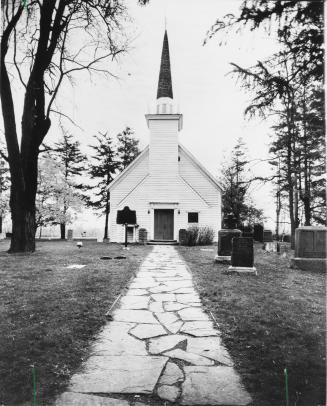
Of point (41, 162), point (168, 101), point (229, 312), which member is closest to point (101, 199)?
point (41, 162)

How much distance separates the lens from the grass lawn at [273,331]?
9.84ft

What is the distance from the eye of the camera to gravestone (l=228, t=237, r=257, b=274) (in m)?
9.23

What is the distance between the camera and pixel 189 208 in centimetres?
2416

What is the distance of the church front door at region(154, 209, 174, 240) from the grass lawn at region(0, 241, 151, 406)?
588 inches

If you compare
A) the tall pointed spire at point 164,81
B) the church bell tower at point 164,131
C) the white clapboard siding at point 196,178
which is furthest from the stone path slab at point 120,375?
the tall pointed spire at point 164,81

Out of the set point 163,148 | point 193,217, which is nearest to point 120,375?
point 193,217

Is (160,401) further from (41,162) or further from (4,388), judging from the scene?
(41,162)

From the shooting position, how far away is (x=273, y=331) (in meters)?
4.46

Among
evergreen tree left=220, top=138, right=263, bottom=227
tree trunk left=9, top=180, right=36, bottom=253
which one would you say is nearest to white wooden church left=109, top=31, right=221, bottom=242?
evergreen tree left=220, top=138, right=263, bottom=227

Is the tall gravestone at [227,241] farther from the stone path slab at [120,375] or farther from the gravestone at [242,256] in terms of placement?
the stone path slab at [120,375]

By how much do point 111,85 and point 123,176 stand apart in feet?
42.3

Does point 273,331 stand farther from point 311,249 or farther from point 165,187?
point 165,187

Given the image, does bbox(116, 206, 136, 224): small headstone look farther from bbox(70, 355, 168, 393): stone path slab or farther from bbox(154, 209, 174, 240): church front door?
bbox(70, 355, 168, 393): stone path slab

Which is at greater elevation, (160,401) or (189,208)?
(189,208)
